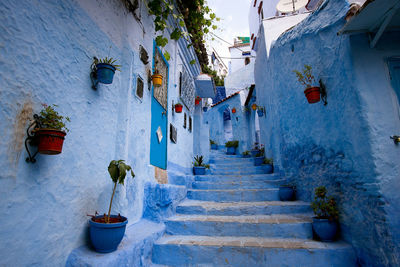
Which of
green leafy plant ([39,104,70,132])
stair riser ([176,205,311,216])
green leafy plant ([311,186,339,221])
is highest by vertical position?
green leafy plant ([39,104,70,132])

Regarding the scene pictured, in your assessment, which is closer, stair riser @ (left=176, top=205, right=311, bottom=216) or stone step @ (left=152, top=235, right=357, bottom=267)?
stone step @ (left=152, top=235, right=357, bottom=267)

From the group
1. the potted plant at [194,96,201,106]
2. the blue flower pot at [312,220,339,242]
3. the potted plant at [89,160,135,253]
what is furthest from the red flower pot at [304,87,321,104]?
the potted plant at [194,96,201,106]

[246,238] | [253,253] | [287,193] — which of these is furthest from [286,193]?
[253,253]

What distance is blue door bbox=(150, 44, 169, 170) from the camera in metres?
4.11

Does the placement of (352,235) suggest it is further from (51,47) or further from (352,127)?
(51,47)

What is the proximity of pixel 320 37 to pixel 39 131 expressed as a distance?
3.89m

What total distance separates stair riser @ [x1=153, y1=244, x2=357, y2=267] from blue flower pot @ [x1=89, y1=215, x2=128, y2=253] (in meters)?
1.00

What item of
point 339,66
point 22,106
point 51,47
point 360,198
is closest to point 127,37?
point 51,47

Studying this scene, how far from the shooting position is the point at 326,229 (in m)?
3.00

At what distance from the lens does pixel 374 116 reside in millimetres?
2578

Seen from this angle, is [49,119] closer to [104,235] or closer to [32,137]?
[32,137]

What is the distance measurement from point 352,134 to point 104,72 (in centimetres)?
303

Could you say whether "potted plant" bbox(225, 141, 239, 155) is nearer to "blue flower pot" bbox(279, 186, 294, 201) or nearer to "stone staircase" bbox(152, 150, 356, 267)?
"stone staircase" bbox(152, 150, 356, 267)

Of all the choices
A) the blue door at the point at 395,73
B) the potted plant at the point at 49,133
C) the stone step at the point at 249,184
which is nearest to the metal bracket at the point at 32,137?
the potted plant at the point at 49,133
